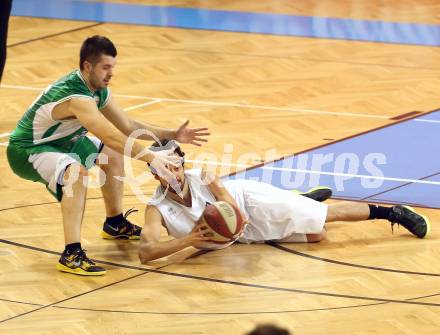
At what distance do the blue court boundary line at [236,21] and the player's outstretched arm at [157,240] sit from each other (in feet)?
22.4

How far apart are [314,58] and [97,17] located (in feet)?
11.4

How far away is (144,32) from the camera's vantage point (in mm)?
14227

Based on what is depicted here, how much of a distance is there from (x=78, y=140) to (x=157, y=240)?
0.96 metres

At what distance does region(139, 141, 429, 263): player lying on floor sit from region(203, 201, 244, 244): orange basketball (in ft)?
0.18

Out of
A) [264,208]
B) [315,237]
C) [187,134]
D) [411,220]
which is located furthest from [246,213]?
[411,220]

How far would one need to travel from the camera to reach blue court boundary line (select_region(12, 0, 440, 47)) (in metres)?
13.9

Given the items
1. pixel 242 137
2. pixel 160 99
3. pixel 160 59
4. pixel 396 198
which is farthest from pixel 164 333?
pixel 160 59

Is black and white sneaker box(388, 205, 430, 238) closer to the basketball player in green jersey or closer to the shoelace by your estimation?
the basketball player in green jersey

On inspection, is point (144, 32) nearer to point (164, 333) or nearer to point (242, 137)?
point (242, 137)

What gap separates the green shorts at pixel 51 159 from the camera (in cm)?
747

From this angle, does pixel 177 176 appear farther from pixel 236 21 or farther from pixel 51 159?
pixel 236 21

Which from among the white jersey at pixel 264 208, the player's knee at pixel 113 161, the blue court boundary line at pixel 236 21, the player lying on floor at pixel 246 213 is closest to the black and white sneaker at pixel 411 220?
the player lying on floor at pixel 246 213

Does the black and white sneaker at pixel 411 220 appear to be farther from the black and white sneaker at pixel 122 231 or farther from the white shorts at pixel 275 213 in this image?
the black and white sneaker at pixel 122 231

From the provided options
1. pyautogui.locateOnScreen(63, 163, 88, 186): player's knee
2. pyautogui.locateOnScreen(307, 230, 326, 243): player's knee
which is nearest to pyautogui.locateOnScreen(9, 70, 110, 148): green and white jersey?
pyautogui.locateOnScreen(63, 163, 88, 186): player's knee
